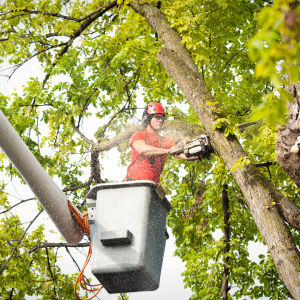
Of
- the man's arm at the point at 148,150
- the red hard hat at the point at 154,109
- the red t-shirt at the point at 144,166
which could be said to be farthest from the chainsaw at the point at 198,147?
the red hard hat at the point at 154,109

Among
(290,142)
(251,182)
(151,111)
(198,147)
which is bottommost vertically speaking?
(290,142)

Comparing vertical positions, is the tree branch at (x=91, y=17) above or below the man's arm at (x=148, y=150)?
above

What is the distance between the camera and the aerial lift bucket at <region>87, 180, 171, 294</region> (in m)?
2.81

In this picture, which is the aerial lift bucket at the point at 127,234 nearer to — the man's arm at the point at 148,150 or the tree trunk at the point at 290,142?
the man's arm at the point at 148,150

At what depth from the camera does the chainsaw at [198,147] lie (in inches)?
129

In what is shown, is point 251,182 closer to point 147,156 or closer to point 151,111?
point 147,156

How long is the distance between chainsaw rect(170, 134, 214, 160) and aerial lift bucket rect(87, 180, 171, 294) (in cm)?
53

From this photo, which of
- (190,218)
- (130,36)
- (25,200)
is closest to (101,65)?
(130,36)

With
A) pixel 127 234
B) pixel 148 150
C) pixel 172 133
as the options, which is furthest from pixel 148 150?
pixel 172 133

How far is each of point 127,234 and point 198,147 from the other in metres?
1.06

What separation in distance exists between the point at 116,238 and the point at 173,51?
81.3 inches

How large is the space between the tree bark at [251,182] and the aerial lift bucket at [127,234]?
0.68 metres

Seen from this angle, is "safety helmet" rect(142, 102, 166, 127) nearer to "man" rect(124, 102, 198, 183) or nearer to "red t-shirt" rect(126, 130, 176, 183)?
"man" rect(124, 102, 198, 183)

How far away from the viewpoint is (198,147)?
3305 mm
